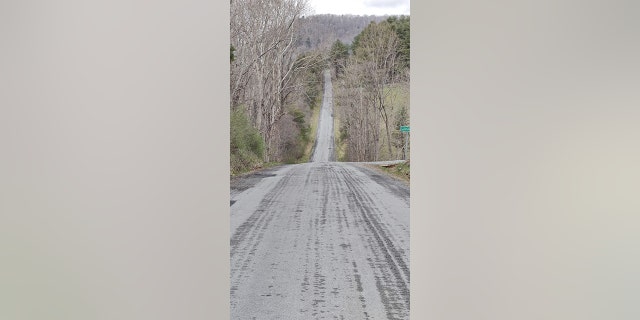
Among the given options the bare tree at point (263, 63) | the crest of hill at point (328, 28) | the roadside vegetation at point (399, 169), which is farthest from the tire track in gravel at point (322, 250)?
the crest of hill at point (328, 28)

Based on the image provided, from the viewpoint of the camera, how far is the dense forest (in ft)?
15.0

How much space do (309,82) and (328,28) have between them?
0.59 meters

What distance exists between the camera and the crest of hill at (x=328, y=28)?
4.81 m

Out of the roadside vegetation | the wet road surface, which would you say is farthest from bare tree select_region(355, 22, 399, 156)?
the wet road surface

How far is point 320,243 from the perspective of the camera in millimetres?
5031

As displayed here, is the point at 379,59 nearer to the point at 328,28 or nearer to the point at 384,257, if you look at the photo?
the point at 328,28

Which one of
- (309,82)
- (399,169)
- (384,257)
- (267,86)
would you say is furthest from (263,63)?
(384,257)

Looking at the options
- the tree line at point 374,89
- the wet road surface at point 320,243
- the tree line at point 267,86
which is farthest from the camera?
the wet road surface at point 320,243

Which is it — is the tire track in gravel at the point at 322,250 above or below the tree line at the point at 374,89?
below

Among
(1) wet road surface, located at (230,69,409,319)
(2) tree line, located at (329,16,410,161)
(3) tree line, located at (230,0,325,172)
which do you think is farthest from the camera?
(1) wet road surface, located at (230,69,409,319)

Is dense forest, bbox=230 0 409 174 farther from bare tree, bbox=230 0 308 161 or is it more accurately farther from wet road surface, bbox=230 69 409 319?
wet road surface, bbox=230 69 409 319

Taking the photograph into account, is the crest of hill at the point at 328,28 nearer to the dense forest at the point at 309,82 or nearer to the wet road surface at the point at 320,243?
the dense forest at the point at 309,82

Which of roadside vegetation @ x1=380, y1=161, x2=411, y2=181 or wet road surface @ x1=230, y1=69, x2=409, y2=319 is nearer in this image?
roadside vegetation @ x1=380, y1=161, x2=411, y2=181
